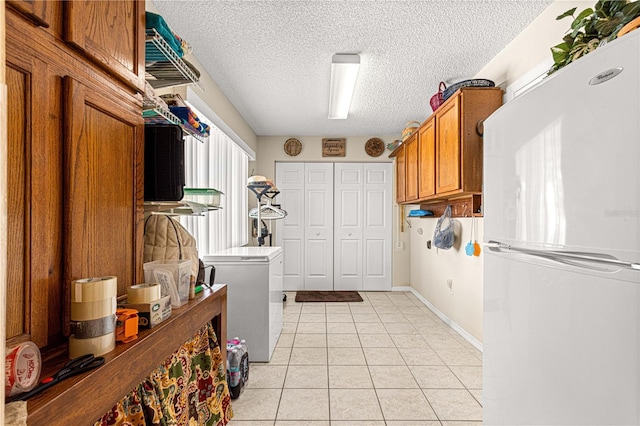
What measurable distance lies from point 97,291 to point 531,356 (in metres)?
1.24

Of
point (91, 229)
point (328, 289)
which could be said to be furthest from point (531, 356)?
point (328, 289)

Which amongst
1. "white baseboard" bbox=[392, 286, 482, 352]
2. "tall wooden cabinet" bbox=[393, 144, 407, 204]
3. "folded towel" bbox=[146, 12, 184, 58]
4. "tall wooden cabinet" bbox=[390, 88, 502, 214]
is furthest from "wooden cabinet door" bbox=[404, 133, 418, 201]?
"folded towel" bbox=[146, 12, 184, 58]

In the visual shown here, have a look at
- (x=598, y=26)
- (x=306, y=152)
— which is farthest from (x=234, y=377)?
(x=306, y=152)

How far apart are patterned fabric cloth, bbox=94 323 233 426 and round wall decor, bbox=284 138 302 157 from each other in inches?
156

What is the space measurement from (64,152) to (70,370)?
1.72 ft

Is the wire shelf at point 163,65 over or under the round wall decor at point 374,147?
under

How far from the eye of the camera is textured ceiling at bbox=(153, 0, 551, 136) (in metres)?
2.06

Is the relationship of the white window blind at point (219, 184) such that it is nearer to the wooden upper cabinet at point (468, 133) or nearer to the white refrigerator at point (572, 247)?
the wooden upper cabinet at point (468, 133)

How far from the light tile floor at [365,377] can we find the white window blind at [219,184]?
1.18m

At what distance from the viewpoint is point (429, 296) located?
14.7ft

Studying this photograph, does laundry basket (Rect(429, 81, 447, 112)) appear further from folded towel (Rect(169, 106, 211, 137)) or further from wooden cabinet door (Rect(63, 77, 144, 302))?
wooden cabinet door (Rect(63, 77, 144, 302))

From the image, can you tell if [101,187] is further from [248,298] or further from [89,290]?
[248,298]

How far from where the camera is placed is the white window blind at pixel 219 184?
8.72ft

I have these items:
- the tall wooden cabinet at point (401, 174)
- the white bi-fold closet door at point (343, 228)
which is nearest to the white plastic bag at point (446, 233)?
the tall wooden cabinet at point (401, 174)
